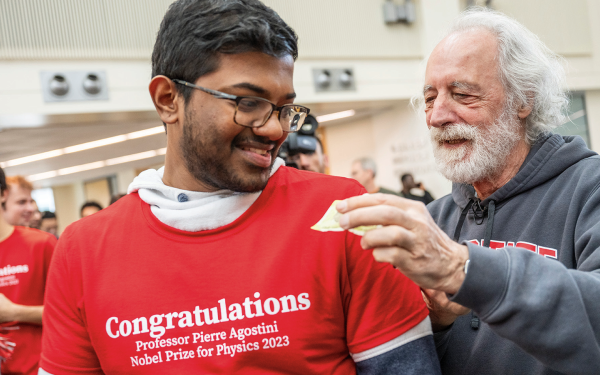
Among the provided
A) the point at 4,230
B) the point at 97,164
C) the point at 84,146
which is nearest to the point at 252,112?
the point at 4,230

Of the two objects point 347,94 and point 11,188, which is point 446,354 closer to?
point 11,188

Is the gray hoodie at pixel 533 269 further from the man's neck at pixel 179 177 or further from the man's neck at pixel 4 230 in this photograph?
the man's neck at pixel 4 230

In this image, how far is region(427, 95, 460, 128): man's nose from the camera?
191 cm

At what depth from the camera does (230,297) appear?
4.38 feet

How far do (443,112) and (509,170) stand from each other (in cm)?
30

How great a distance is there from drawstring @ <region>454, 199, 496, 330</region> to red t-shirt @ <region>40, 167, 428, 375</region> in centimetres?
45

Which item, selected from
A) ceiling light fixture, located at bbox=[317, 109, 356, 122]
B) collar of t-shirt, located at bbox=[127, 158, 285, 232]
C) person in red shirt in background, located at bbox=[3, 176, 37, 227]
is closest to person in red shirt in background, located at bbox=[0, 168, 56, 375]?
person in red shirt in background, located at bbox=[3, 176, 37, 227]

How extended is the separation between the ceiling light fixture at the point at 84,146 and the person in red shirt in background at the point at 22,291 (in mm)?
6919

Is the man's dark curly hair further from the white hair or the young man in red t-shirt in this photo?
the white hair

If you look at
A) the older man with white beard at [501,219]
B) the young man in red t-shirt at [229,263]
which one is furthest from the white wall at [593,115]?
the young man in red t-shirt at [229,263]

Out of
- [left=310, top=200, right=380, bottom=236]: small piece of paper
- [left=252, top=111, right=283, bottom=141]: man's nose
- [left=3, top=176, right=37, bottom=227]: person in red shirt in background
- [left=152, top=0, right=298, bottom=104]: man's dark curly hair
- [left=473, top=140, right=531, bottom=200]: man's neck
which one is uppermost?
[left=152, top=0, right=298, bottom=104]: man's dark curly hair

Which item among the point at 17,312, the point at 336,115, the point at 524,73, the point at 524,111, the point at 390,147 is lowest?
the point at 390,147

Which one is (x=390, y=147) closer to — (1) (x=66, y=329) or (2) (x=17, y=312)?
(2) (x=17, y=312)

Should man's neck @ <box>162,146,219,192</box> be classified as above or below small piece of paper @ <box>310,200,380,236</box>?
above
